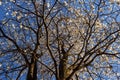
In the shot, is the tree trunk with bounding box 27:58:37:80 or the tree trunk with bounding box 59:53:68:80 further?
the tree trunk with bounding box 27:58:37:80

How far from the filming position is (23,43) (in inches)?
607

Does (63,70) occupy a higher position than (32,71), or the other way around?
(32,71)

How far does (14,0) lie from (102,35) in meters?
4.45

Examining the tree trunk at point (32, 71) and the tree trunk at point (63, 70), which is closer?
the tree trunk at point (63, 70)

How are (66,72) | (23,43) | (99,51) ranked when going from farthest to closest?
(23,43)
(99,51)
(66,72)

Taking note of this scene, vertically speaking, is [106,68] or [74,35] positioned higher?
[74,35]

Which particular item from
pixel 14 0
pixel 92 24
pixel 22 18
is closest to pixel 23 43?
pixel 22 18

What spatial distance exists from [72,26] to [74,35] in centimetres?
45

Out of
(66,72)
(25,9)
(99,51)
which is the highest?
(25,9)

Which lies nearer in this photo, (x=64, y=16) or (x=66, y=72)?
(x=66, y=72)

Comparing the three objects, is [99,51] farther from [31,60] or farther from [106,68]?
[31,60]

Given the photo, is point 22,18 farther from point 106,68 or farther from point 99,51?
point 106,68

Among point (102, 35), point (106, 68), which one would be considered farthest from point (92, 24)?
point (106, 68)

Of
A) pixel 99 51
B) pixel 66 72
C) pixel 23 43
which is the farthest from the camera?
pixel 23 43
